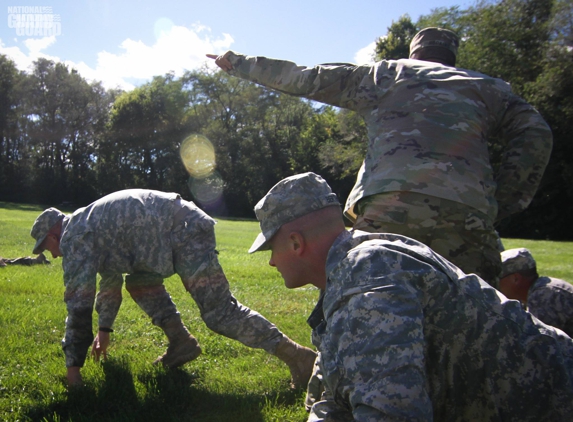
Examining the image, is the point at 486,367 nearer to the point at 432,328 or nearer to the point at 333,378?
the point at 432,328

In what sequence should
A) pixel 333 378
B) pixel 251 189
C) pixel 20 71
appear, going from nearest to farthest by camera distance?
pixel 333 378 → pixel 251 189 → pixel 20 71

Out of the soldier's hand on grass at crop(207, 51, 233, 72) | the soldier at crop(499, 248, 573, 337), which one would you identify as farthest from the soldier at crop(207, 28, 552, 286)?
the soldier at crop(499, 248, 573, 337)

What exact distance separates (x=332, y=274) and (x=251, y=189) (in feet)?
153

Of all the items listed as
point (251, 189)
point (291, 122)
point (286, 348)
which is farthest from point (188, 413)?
point (291, 122)

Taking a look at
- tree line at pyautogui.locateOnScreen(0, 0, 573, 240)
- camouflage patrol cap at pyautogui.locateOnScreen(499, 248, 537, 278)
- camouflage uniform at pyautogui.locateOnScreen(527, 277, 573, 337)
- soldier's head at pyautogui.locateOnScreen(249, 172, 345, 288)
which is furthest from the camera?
tree line at pyautogui.locateOnScreen(0, 0, 573, 240)

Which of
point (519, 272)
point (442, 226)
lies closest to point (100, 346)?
point (442, 226)

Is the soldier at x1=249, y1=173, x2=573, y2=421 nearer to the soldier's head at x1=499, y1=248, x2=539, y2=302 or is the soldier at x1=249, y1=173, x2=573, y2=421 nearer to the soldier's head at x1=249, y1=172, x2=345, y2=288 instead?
the soldier's head at x1=249, y1=172, x2=345, y2=288

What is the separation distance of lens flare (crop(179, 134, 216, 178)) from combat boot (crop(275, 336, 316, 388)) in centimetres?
4773

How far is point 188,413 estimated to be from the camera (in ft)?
12.2

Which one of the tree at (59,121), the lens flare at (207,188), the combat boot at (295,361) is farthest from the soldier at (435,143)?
the tree at (59,121)

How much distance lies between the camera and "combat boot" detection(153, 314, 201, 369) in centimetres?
452

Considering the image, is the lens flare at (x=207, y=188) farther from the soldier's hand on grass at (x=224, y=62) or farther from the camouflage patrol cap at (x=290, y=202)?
the camouflage patrol cap at (x=290, y=202)

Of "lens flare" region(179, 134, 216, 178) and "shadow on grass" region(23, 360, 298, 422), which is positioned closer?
"shadow on grass" region(23, 360, 298, 422)

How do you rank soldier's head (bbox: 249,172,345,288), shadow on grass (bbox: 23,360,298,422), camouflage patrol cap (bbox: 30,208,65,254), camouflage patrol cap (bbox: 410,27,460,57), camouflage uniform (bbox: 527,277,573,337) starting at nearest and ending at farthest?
1. soldier's head (bbox: 249,172,345,288)
2. camouflage patrol cap (bbox: 410,27,460,57)
3. shadow on grass (bbox: 23,360,298,422)
4. camouflage uniform (bbox: 527,277,573,337)
5. camouflage patrol cap (bbox: 30,208,65,254)
